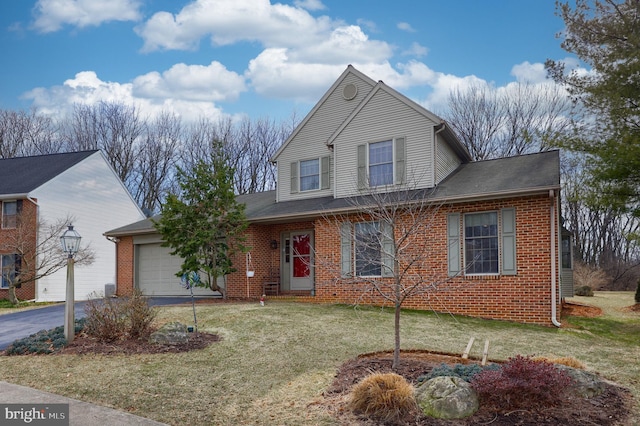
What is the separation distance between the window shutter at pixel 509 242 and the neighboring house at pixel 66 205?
16066 millimetres

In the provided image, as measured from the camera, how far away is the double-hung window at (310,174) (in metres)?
16.7

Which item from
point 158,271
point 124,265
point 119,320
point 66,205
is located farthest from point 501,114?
point 119,320

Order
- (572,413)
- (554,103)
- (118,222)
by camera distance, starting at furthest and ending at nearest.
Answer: (554,103) < (118,222) < (572,413)

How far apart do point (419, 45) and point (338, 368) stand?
443 inches

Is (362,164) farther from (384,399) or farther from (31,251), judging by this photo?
(31,251)

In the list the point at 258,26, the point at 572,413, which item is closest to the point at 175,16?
the point at 258,26

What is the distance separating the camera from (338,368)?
7.21 metres

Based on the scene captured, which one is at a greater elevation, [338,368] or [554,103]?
[554,103]

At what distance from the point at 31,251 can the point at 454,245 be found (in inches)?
655

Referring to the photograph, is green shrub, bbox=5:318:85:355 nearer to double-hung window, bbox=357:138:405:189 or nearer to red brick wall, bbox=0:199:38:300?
double-hung window, bbox=357:138:405:189

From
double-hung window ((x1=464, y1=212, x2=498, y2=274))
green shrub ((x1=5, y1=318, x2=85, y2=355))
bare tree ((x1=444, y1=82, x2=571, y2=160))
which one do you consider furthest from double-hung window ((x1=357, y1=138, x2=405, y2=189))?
bare tree ((x1=444, y1=82, x2=571, y2=160))

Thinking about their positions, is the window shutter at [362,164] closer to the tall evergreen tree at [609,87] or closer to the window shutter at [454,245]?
the window shutter at [454,245]

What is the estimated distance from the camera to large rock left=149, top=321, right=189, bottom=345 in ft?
28.3

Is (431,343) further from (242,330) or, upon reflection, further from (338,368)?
(242,330)
